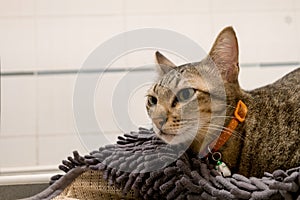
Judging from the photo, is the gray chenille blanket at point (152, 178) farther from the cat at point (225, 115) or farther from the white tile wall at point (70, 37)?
the white tile wall at point (70, 37)

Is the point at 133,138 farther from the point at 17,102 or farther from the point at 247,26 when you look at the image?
the point at 247,26

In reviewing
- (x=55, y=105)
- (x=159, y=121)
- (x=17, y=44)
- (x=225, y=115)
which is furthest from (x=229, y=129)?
(x=17, y=44)

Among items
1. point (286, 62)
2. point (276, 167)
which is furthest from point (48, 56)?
point (276, 167)

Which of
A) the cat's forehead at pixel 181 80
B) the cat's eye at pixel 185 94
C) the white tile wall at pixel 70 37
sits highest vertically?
the white tile wall at pixel 70 37

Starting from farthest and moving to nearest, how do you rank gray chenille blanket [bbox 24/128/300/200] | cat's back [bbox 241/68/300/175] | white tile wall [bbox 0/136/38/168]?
white tile wall [bbox 0/136/38/168] < cat's back [bbox 241/68/300/175] < gray chenille blanket [bbox 24/128/300/200]

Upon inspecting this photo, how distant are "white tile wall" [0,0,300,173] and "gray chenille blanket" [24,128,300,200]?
50 centimetres

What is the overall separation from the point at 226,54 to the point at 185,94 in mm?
107

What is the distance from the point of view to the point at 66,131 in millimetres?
1560

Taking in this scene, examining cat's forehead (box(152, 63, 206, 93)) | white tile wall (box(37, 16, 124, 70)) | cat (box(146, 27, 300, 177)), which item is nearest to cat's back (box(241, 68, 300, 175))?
cat (box(146, 27, 300, 177))

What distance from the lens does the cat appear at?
89 centimetres

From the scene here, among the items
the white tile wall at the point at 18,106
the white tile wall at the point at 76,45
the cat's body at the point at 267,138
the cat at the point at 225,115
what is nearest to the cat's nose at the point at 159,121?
the cat at the point at 225,115

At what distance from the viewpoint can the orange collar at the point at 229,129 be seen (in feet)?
2.99

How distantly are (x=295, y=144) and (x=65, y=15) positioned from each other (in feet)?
3.08

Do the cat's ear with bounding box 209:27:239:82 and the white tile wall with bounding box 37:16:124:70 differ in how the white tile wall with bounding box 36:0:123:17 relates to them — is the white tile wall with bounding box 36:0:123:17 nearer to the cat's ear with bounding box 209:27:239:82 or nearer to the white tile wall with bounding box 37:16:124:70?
the white tile wall with bounding box 37:16:124:70
